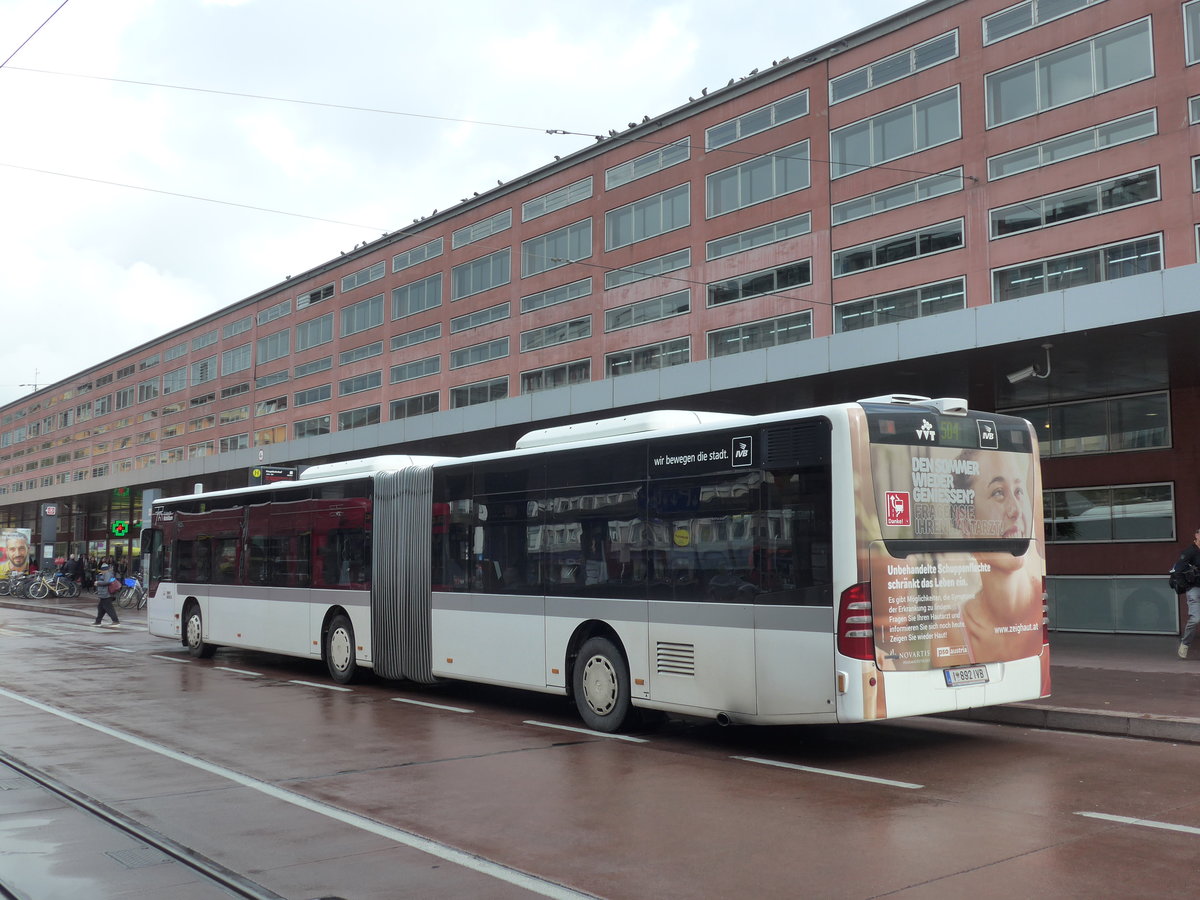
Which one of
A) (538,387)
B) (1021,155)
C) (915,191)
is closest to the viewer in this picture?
(1021,155)

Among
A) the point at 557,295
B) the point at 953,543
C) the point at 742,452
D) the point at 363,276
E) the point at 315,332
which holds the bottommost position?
the point at 953,543

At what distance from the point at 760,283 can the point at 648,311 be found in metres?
5.16

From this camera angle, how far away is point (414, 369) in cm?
5053

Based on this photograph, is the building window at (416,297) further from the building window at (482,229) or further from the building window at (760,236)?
the building window at (760,236)

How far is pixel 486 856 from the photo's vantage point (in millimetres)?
6398

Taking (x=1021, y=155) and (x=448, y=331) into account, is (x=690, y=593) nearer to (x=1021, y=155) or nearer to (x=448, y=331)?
(x=1021, y=155)

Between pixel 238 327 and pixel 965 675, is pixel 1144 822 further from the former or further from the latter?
pixel 238 327

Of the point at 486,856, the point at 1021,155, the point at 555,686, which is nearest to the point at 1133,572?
the point at 1021,155

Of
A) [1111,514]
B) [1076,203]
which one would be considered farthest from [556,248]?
[1111,514]

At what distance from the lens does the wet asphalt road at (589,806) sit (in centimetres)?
591

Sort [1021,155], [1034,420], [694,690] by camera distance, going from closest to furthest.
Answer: [694,690], [1034,420], [1021,155]

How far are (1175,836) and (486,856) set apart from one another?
402 cm

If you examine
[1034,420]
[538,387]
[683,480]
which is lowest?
[683,480]

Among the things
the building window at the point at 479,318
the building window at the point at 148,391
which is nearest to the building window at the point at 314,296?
the building window at the point at 479,318
